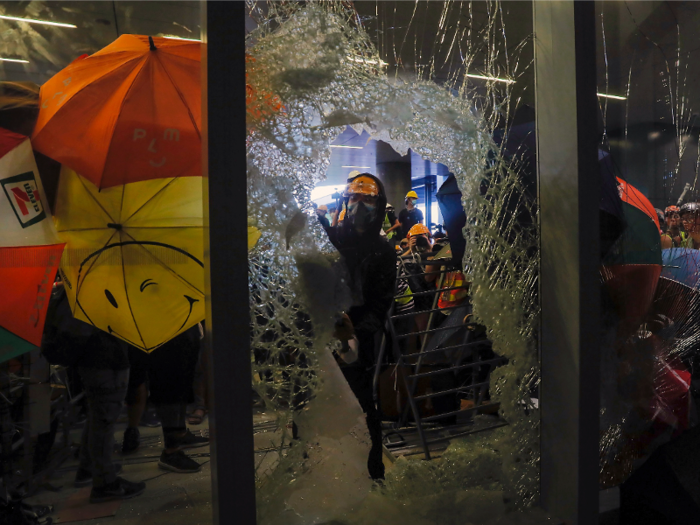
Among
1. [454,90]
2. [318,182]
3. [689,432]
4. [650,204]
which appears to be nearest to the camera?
[318,182]

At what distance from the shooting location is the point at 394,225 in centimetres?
159

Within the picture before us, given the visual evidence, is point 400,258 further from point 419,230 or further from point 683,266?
point 683,266

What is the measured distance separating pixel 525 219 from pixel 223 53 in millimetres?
1234

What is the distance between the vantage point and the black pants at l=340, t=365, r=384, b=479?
150 cm

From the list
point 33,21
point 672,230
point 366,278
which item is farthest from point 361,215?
point 672,230

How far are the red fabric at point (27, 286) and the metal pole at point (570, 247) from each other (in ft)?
5.28

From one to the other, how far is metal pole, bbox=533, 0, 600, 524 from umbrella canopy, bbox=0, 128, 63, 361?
63.4 inches

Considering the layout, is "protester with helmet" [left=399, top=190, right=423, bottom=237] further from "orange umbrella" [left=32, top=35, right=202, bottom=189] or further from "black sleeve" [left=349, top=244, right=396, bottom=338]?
"orange umbrella" [left=32, top=35, right=202, bottom=189]

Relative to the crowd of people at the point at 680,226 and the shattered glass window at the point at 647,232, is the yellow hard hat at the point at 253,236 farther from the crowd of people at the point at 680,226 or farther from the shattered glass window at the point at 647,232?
the crowd of people at the point at 680,226

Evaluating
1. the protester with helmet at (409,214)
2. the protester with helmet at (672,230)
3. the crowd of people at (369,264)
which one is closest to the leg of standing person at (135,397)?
the crowd of people at (369,264)

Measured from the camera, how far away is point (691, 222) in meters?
2.27

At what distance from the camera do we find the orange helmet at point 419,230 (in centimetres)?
166

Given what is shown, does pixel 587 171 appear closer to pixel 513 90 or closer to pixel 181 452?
pixel 513 90

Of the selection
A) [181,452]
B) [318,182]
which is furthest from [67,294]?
[318,182]
